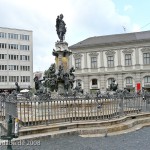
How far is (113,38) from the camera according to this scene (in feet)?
197

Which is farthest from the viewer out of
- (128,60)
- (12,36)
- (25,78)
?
(25,78)

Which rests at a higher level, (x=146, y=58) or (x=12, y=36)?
(x=12, y=36)

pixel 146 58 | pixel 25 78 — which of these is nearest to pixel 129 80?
pixel 146 58

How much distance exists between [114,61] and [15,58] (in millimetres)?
24304

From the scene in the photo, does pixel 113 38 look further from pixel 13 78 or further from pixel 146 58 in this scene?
pixel 13 78

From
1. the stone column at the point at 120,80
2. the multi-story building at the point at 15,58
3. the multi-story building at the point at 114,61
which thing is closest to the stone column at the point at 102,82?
the multi-story building at the point at 114,61

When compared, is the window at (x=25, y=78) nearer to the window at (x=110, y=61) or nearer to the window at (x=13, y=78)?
the window at (x=13, y=78)

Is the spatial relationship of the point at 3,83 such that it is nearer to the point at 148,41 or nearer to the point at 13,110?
the point at 148,41

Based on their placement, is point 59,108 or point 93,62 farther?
point 93,62

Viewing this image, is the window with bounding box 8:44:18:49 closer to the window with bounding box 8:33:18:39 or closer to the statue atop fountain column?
the window with bounding box 8:33:18:39

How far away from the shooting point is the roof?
5631cm

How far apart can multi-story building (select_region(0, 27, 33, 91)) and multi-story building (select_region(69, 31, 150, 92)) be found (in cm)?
1357

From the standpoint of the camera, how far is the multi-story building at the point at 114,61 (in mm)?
54938

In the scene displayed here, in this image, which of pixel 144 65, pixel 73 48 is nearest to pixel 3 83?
pixel 73 48
